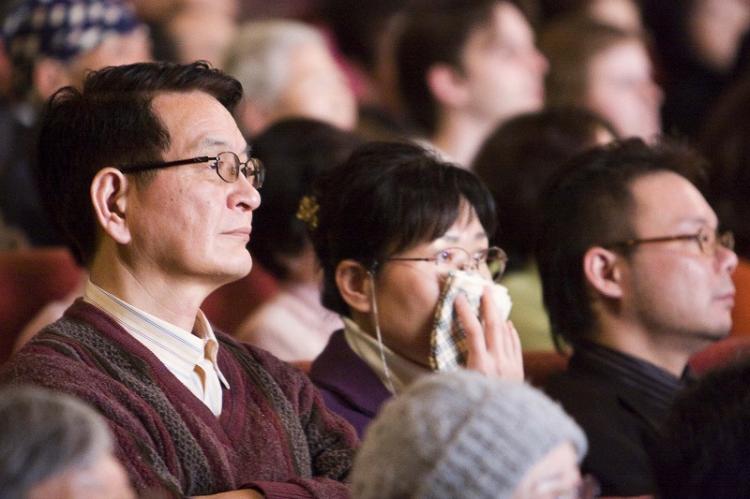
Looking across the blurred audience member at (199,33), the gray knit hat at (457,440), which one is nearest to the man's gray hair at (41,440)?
the gray knit hat at (457,440)

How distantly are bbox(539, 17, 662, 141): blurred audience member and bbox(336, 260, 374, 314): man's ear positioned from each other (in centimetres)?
221

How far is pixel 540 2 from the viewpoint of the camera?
6.43 m

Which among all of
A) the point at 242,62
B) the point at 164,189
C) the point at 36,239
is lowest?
the point at 36,239

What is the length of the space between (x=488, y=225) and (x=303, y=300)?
776mm

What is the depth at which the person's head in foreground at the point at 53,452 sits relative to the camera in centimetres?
155

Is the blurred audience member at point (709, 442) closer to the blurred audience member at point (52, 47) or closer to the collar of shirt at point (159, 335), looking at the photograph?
the collar of shirt at point (159, 335)

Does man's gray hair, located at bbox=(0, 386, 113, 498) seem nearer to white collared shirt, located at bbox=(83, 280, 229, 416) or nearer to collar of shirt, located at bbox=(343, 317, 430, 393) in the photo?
white collared shirt, located at bbox=(83, 280, 229, 416)

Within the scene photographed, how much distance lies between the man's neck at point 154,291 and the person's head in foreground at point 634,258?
3.57 ft

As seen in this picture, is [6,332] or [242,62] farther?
[242,62]

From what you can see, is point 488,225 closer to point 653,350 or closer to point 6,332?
point 653,350

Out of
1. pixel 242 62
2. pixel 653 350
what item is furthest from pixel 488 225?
pixel 242 62

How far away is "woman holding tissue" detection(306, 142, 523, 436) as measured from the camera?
277 cm

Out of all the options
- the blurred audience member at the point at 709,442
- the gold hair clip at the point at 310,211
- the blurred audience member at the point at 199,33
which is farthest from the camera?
the blurred audience member at the point at 199,33

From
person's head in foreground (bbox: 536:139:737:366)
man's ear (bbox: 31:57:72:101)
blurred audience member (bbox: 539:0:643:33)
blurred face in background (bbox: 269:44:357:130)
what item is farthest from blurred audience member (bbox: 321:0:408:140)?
person's head in foreground (bbox: 536:139:737:366)
